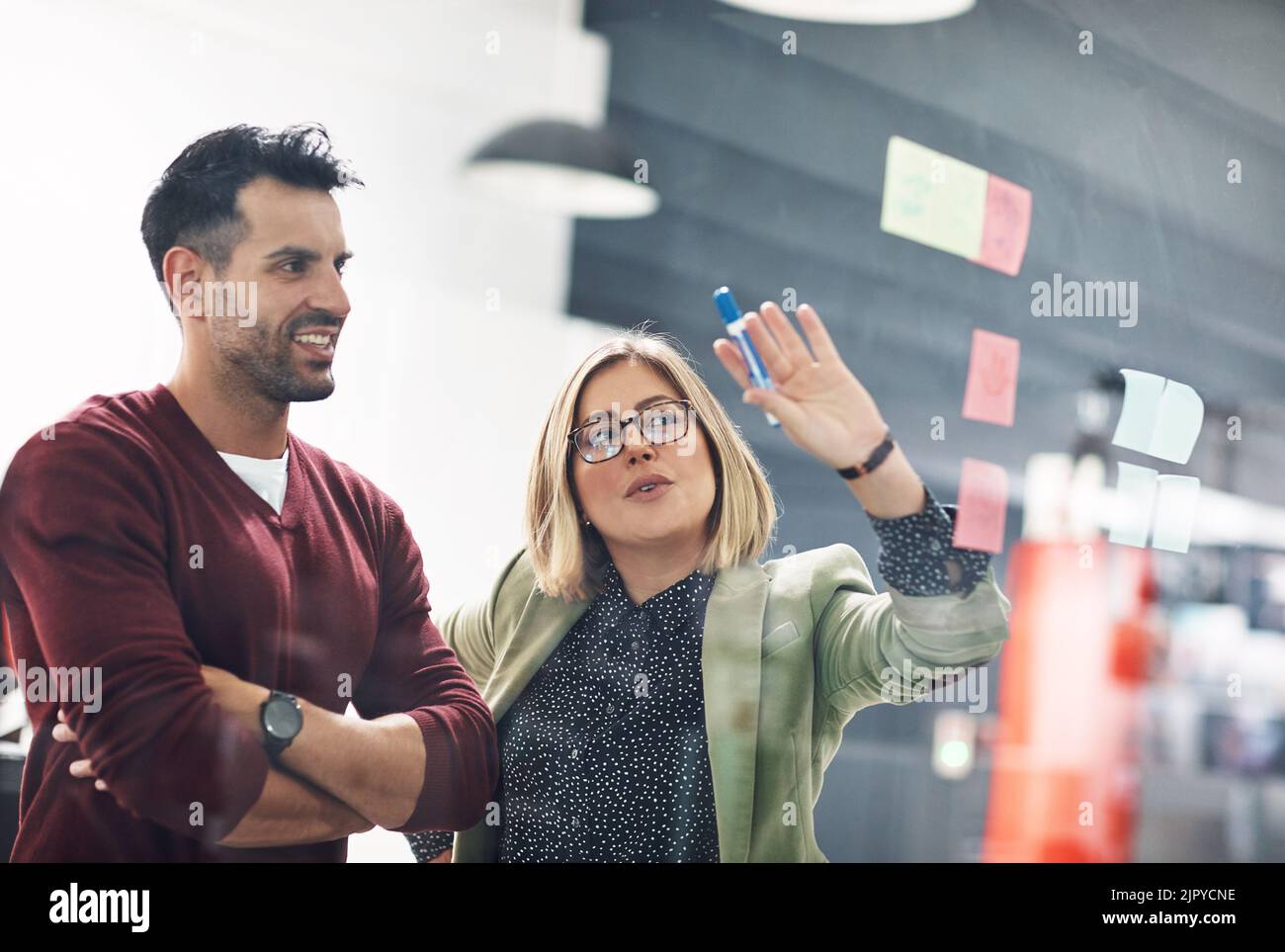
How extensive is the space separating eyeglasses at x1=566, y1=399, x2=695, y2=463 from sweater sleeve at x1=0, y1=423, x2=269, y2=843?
2.33 feet

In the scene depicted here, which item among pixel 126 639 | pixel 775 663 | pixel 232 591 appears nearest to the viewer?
pixel 126 639

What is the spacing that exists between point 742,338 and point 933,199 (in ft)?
1.62

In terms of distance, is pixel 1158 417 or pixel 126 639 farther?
pixel 1158 417

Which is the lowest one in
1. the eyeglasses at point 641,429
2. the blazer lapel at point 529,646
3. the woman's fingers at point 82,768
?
the woman's fingers at point 82,768

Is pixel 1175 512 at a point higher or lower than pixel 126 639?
higher

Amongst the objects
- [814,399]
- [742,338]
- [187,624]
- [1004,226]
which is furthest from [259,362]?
[1004,226]

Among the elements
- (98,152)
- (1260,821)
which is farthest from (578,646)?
(1260,821)

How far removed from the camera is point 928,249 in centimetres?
229

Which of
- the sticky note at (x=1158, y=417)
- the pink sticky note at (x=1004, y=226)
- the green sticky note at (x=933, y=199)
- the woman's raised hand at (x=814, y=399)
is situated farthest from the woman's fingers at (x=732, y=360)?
the sticky note at (x=1158, y=417)

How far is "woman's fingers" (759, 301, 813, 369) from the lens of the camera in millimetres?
2064

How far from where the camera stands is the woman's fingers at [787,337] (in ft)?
6.77

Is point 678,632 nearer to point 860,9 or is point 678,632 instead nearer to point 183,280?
point 183,280

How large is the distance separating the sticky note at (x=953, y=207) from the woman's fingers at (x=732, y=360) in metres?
0.43

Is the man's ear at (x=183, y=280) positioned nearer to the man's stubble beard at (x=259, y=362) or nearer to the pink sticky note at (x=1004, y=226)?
the man's stubble beard at (x=259, y=362)
